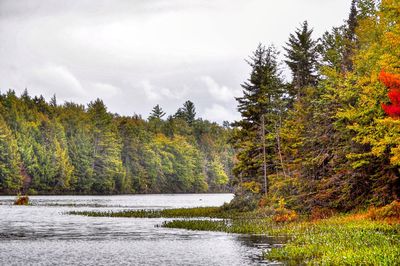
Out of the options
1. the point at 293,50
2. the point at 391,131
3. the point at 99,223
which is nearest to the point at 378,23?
the point at 391,131

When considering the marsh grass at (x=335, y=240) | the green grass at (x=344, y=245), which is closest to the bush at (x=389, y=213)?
the marsh grass at (x=335, y=240)

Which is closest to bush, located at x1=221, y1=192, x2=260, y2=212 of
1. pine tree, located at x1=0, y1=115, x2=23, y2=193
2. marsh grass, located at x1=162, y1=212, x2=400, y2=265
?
marsh grass, located at x1=162, y1=212, x2=400, y2=265

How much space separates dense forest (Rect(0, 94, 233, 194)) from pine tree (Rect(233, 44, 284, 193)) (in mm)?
67191

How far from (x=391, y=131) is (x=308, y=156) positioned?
42.9ft

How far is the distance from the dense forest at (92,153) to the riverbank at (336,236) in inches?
3189

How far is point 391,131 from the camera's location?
98.3 feet

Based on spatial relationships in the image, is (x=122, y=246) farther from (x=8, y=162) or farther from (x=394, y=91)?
(x=8, y=162)

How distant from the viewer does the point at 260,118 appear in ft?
173

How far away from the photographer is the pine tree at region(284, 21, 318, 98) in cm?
5884

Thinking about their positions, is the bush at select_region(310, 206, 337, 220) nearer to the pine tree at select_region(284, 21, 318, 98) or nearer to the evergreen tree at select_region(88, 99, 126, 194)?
the pine tree at select_region(284, 21, 318, 98)

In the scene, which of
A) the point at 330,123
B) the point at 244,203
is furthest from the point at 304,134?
the point at 244,203

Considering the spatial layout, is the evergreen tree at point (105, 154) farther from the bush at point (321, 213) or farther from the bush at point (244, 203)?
the bush at point (321, 213)

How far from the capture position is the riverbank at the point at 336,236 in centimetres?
1998

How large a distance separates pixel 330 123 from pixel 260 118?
1284 cm
